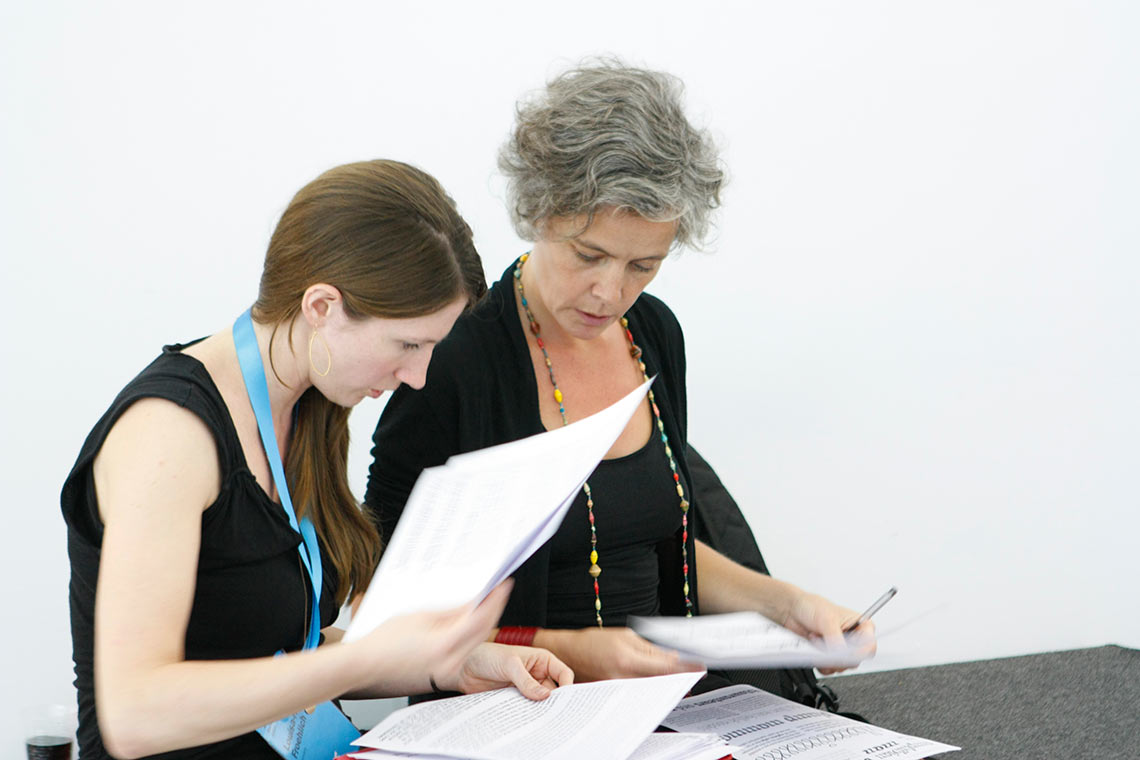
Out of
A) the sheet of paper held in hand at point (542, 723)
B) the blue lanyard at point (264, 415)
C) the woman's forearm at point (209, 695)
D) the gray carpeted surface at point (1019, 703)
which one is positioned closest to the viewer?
the woman's forearm at point (209, 695)

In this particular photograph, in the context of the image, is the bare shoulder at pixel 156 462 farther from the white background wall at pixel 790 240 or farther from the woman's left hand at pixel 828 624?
the white background wall at pixel 790 240

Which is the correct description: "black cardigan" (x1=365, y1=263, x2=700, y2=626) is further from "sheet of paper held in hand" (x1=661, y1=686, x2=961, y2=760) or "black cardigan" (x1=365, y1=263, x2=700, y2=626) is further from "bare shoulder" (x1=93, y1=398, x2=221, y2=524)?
"bare shoulder" (x1=93, y1=398, x2=221, y2=524)

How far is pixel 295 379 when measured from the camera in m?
1.21

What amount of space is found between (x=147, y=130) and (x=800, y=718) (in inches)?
54.7

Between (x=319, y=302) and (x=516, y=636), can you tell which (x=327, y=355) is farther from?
(x=516, y=636)

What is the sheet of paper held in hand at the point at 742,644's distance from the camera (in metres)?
1.10

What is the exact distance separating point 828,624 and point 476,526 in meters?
0.57

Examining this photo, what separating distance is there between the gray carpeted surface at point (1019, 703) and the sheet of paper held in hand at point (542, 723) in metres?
1.21

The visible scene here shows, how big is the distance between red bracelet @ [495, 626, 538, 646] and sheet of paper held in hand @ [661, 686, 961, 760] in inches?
8.3

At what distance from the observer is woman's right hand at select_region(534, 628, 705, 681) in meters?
1.23

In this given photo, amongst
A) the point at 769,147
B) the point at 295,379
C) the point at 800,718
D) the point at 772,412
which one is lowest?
the point at 800,718

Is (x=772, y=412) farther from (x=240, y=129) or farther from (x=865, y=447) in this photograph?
(x=240, y=129)

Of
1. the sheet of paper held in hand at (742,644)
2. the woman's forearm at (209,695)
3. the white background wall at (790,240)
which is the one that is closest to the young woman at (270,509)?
the woman's forearm at (209,695)

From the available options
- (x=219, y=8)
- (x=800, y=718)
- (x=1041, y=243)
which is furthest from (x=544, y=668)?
(x=1041, y=243)
